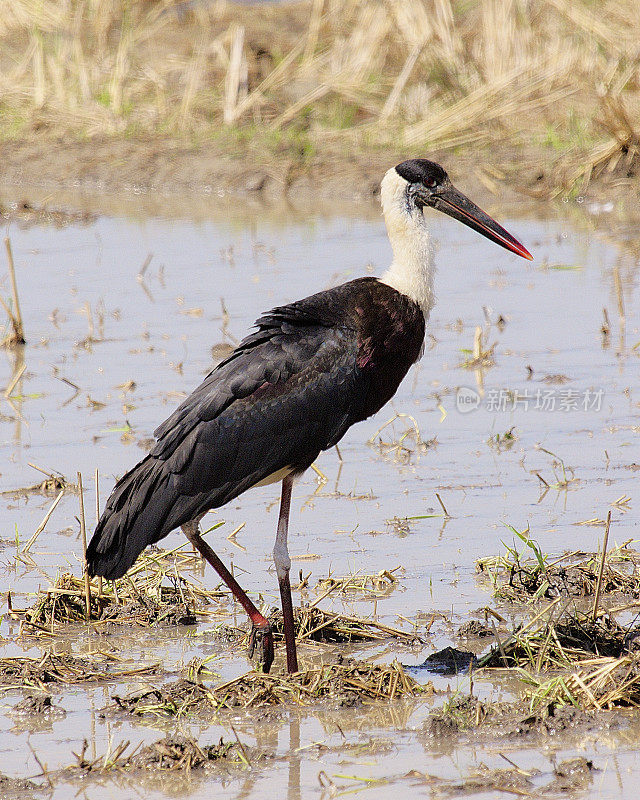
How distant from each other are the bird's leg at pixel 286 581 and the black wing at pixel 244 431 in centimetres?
13

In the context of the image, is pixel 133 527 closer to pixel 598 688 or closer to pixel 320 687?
pixel 320 687

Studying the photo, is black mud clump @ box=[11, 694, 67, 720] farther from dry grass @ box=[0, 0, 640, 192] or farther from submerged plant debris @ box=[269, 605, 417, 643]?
dry grass @ box=[0, 0, 640, 192]

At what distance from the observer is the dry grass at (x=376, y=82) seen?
1262 centimetres

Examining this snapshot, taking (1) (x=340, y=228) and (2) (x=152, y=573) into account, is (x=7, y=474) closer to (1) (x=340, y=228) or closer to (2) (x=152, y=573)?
(2) (x=152, y=573)

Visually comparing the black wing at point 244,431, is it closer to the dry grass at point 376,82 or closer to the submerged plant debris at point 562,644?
the submerged plant debris at point 562,644

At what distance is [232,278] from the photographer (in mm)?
10008

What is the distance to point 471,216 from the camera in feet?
16.6

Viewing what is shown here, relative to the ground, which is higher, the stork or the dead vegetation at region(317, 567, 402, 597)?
the stork

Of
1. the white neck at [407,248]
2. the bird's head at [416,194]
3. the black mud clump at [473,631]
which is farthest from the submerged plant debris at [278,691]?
the bird's head at [416,194]

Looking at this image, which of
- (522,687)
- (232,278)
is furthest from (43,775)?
(232,278)

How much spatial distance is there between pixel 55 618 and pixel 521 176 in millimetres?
8789

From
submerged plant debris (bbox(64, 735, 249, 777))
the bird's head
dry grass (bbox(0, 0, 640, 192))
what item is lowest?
submerged plant debris (bbox(64, 735, 249, 777))

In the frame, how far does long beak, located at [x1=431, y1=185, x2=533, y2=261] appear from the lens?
16.4ft

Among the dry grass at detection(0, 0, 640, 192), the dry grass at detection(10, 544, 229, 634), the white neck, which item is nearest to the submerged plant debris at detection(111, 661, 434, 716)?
the dry grass at detection(10, 544, 229, 634)
